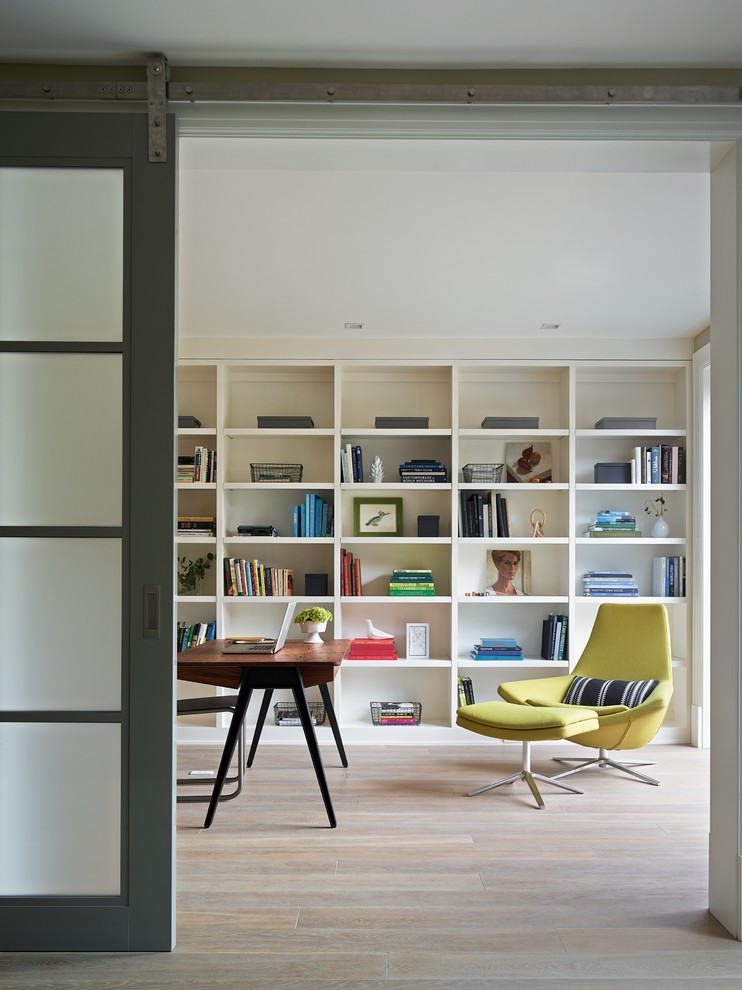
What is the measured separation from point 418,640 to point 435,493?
1068mm

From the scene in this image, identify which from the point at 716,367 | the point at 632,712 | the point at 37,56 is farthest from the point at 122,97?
the point at 632,712

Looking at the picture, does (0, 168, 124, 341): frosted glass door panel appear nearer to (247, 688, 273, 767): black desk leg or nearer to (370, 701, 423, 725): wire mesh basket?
(247, 688, 273, 767): black desk leg

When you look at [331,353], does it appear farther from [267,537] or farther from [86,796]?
[86,796]

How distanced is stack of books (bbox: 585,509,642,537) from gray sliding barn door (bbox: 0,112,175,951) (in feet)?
13.0

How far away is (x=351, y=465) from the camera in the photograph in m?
5.75

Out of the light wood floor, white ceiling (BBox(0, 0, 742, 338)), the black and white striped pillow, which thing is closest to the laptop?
the light wood floor

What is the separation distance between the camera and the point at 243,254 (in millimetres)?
4121

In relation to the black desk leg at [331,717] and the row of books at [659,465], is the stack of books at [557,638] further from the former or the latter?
the black desk leg at [331,717]

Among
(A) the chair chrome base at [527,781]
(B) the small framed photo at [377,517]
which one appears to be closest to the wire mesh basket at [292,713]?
(B) the small framed photo at [377,517]

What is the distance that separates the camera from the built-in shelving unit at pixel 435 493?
5.86m

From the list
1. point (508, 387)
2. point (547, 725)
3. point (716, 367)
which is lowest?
point (547, 725)

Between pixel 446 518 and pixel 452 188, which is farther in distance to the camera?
pixel 446 518

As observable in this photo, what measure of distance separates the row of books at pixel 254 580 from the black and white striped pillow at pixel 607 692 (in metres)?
2.04

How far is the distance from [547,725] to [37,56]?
11.6 feet
